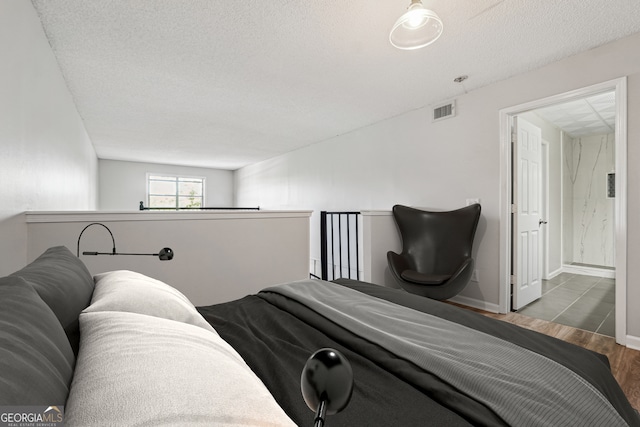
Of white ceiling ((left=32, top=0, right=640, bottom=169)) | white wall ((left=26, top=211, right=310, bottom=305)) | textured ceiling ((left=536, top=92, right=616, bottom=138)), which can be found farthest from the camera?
textured ceiling ((left=536, top=92, right=616, bottom=138))

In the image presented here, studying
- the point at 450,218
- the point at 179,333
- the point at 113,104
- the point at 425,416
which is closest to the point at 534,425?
the point at 425,416

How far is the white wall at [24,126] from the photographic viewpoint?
1.57 metres

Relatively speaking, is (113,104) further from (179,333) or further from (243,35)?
(179,333)

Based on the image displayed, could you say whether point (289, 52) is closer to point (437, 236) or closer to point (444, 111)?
point (444, 111)

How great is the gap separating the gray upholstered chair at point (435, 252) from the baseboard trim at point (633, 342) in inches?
47.4

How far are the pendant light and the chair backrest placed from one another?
1.95 metres

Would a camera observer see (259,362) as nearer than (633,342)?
Yes

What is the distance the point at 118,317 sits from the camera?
0.73 meters

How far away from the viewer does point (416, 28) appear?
1807 mm

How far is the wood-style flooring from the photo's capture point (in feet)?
5.96

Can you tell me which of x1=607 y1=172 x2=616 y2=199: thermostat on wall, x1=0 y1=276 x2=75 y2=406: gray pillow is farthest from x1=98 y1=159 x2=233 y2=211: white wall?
x1=607 y1=172 x2=616 y2=199: thermostat on wall

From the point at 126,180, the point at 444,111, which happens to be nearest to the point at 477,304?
the point at 444,111

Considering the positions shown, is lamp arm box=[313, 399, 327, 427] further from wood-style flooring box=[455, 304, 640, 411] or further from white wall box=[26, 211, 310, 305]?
white wall box=[26, 211, 310, 305]

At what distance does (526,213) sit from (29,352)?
4082 mm
